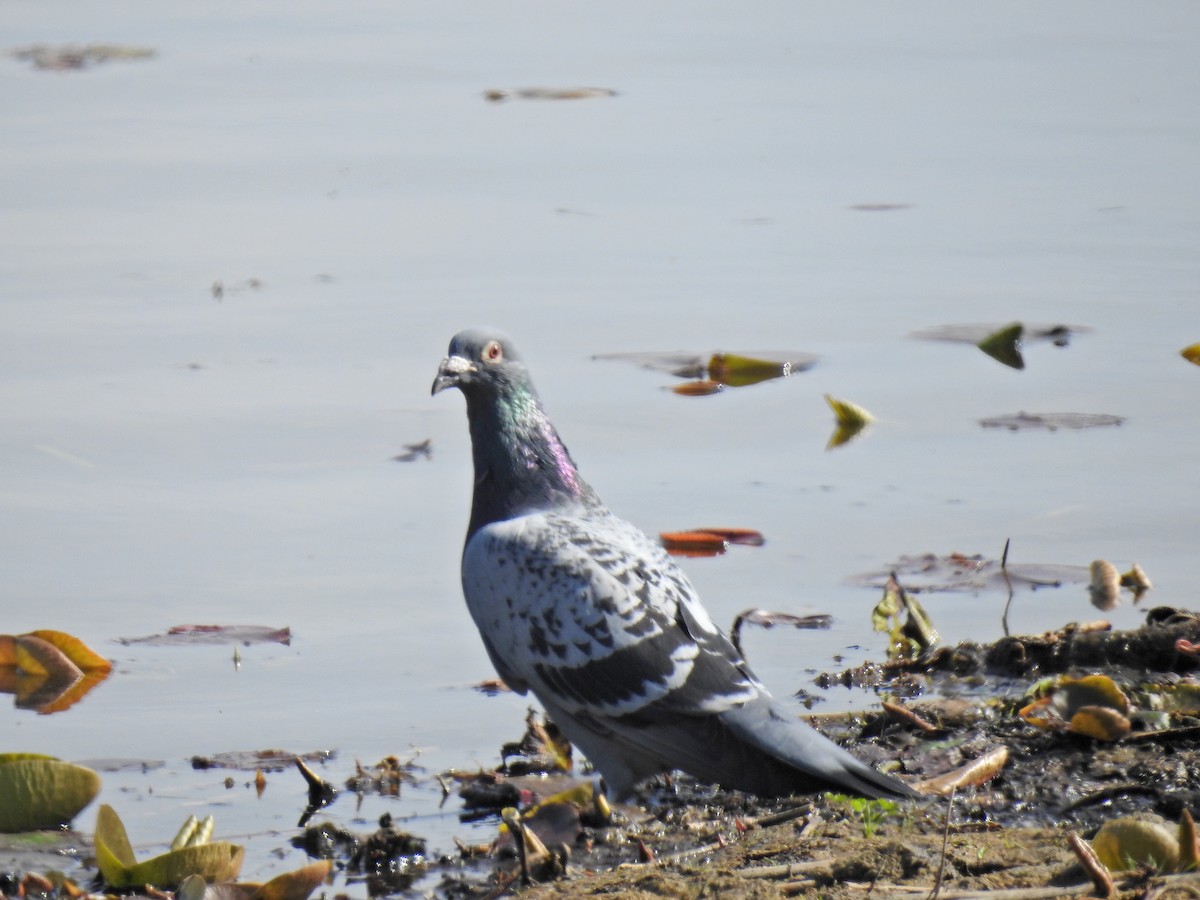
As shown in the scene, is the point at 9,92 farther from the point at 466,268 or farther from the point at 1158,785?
the point at 1158,785

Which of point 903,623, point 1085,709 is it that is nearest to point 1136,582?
point 903,623

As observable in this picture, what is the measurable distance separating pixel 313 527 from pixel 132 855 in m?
2.49

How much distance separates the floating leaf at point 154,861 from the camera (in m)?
4.17

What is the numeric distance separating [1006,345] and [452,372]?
354cm

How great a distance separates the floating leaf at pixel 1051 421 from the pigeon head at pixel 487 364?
2584 millimetres

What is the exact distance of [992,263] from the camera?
9438 mm

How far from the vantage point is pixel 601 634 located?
4.93m

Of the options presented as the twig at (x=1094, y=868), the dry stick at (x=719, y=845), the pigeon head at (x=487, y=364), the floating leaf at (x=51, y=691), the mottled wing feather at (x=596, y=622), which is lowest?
the floating leaf at (x=51, y=691)

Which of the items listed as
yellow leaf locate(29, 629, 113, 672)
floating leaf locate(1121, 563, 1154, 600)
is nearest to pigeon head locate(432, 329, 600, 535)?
yellow leaf locate(29, 629, 113, 672)

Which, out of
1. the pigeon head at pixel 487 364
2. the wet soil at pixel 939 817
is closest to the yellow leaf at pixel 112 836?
the wet soil at pixel 939 817

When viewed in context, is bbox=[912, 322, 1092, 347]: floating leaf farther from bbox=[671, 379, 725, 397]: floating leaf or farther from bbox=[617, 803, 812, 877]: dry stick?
bbox=[617, 803, 812, 877]: dry stick

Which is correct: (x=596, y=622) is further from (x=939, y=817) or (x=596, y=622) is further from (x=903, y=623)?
(x=903, y=623)

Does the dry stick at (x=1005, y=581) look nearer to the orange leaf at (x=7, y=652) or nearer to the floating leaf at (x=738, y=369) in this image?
the floating leaf at (x=738, y=369)

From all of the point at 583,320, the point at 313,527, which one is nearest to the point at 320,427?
the point at 313,527
